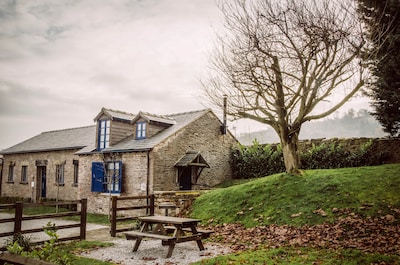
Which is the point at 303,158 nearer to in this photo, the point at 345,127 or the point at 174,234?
the point at 174,234

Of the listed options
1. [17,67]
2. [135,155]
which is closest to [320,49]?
[135,155]

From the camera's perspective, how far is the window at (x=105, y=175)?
18766 mm

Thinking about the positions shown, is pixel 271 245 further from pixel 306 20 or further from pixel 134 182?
pixel 134 182

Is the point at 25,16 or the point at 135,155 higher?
the point at 25,16

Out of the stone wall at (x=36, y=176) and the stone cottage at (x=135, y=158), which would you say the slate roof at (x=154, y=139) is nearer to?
the stone cottage at (x=135, y=158)

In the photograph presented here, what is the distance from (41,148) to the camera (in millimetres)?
26594

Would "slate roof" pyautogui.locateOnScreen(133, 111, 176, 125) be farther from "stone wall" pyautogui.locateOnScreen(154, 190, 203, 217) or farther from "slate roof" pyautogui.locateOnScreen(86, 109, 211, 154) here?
"stone wall" pyautogui.locateOnScreen(154, 190, 203, 217)

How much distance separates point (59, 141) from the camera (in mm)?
27203

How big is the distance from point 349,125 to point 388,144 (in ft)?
357

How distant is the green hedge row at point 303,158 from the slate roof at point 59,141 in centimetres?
1103

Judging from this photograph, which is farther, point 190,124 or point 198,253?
point 190,124

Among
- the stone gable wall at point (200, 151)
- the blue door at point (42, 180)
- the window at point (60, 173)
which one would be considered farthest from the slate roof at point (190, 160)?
the blue door at point (42, 180)

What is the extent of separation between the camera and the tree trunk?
13.6 m

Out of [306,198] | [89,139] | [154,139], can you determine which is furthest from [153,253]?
[89,139]
